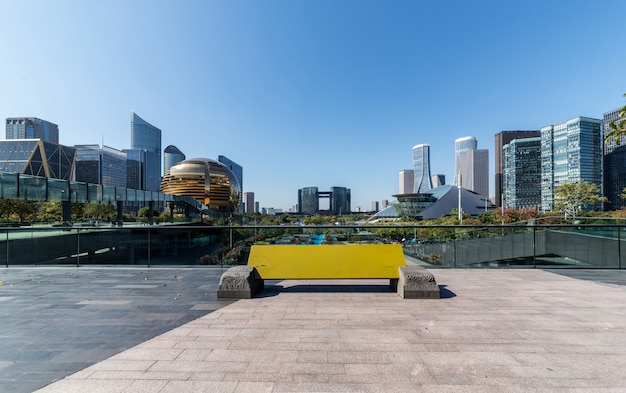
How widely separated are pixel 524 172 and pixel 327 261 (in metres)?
157

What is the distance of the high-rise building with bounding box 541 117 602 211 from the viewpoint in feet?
336

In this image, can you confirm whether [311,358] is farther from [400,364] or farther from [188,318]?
[188,318]

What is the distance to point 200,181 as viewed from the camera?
77938mm

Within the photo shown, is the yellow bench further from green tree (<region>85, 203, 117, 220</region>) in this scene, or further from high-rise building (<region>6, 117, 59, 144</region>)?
high-rise building (<region>6, 117, 59, 144</region>)

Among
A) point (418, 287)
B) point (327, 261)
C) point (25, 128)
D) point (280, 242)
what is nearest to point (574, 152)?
point (418, 287)

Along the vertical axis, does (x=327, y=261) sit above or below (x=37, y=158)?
below

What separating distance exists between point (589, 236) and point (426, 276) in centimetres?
1081

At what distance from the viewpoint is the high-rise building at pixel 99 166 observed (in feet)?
515

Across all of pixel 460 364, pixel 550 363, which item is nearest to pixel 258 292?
pixel 460 364

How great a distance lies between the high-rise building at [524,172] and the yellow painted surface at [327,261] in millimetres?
149660

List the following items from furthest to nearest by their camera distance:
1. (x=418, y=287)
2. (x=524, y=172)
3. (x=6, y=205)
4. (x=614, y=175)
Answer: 1. (x=524, y=172)
2. (x=614, y=175)
3. (x=6, y=205)
4. (x=418, y=287)

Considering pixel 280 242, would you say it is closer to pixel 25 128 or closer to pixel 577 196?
pixel 577 196

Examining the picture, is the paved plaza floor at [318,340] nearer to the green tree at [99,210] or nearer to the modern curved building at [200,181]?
the green tree at [99,210]

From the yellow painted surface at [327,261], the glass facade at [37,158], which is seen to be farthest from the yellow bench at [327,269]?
the glass facade at [37,158]
